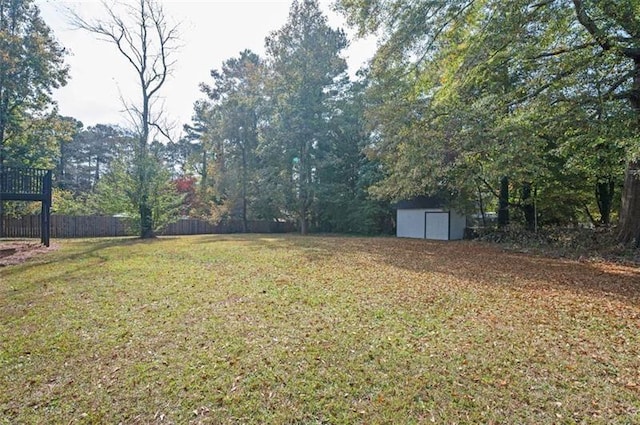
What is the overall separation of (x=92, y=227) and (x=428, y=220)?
64.8 feet

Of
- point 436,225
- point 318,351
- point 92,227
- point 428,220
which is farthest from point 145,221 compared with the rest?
point 318,351

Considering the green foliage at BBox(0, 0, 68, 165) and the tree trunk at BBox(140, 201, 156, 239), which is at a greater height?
the green foliage at BBox(0, 0, 68, 165)

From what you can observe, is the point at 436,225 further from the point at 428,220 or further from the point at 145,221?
the point at 145,221

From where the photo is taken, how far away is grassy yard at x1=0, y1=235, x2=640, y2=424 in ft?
7.97

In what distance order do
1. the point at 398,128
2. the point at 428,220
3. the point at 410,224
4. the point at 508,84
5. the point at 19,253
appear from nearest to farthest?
the point at 19,253 < the point at 508,84 < the point at 398,128 < the point at 428,220 < the point at 410,224

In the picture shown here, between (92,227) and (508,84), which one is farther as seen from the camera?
(92,227)

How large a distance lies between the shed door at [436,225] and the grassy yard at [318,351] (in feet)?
37.6

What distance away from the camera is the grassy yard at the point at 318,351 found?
2.43 m

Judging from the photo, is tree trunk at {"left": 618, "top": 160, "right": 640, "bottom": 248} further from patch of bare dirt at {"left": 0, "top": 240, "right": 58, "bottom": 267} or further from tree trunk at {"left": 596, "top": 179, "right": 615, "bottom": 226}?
patch of bare dirt at {"left": 0, "top": 240, "right": 58, "bottom": 267}

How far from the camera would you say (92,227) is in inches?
789

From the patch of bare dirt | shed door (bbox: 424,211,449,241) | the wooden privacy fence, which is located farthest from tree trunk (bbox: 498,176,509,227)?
the patch of bare dirt

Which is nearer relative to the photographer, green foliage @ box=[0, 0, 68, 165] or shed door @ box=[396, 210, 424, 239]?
green foliage @ box=[0, 0, 68, 165]

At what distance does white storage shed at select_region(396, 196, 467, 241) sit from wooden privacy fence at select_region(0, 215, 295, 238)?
40.2ft

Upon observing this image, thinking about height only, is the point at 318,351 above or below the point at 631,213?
below
